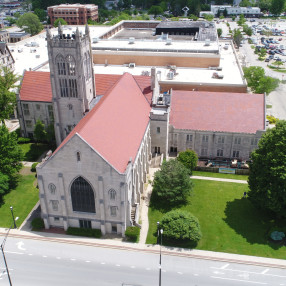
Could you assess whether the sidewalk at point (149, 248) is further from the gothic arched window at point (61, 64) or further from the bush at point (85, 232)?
the gothic arched window at point (61, 64)

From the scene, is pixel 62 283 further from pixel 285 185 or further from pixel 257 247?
pixel 285 185

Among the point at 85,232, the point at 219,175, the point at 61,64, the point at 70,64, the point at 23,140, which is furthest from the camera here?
the point at 23,140

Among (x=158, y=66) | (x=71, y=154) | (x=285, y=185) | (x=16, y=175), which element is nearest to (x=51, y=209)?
(x=71, y=154)

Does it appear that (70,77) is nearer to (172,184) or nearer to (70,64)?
(70,64)

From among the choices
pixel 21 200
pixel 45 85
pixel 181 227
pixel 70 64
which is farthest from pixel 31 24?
pixel 181 227

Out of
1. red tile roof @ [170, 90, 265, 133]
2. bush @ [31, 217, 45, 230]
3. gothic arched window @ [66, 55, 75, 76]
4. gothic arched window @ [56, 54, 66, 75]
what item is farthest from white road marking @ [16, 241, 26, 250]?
red tile roof @ [170, 90, 265, 133]

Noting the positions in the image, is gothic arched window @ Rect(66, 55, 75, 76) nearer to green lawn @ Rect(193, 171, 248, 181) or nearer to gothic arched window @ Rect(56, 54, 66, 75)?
gothic arched window @ Rect(56, 54, 66, 75)
